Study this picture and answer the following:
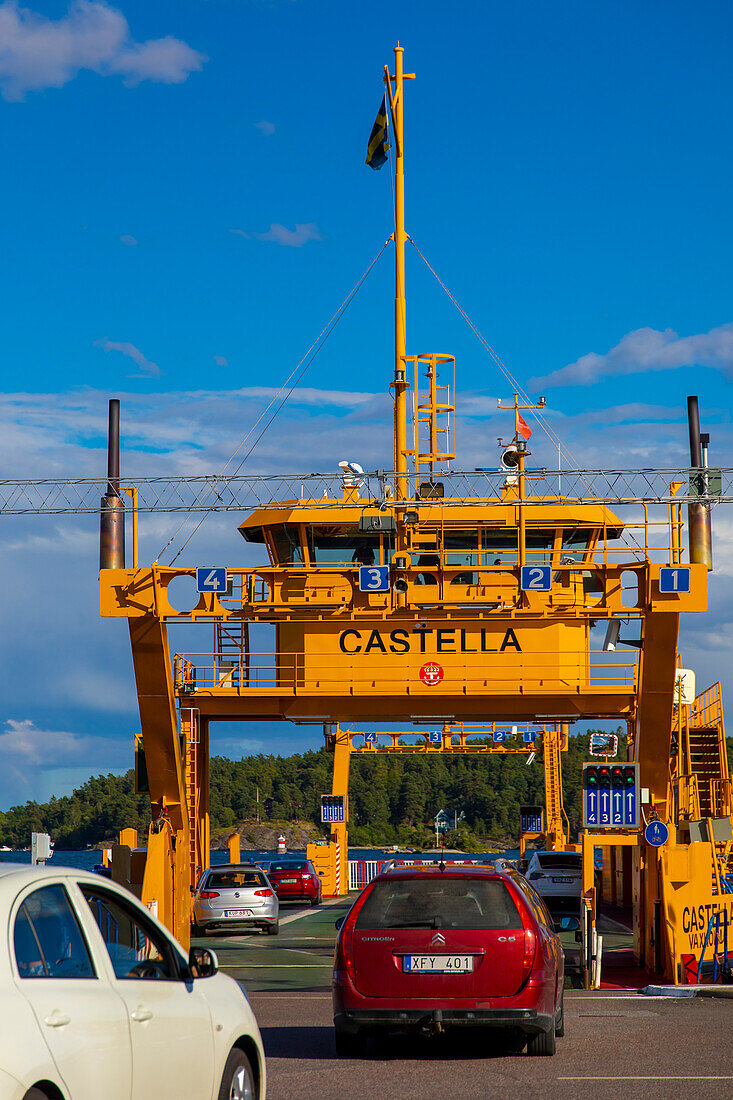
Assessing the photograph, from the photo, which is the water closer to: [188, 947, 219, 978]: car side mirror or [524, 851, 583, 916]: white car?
[188, 947, 219, 978]: car side mirror

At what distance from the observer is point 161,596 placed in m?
22.0

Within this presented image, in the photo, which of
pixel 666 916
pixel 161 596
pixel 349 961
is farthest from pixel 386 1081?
pixel 161 596

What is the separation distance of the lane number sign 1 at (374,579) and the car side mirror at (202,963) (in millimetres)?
16020

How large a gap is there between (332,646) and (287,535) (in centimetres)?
249

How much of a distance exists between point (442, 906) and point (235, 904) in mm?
16910

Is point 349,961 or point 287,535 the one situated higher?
point 287,535

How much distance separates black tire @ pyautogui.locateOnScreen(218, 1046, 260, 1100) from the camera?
6950 millimetres

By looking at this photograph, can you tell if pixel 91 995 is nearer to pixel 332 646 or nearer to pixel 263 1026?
pixel 263 1026

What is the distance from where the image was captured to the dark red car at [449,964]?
10281 mm

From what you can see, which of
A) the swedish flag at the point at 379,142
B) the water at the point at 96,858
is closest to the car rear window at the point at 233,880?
the water at the point at 96,858

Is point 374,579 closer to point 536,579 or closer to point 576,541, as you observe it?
point 536,579

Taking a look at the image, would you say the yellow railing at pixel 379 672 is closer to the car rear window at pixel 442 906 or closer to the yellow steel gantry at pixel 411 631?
the yellow steel gantry at pixel 411 631

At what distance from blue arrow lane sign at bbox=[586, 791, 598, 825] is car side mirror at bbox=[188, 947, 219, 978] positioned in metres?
12.7

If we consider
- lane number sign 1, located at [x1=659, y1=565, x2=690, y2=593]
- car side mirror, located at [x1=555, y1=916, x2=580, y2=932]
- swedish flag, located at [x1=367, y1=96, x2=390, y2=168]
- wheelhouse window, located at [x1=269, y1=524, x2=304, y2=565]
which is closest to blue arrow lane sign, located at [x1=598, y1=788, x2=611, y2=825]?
lane number sign 1, located at [x1=659, y1=565, x2=690, y2=593]
